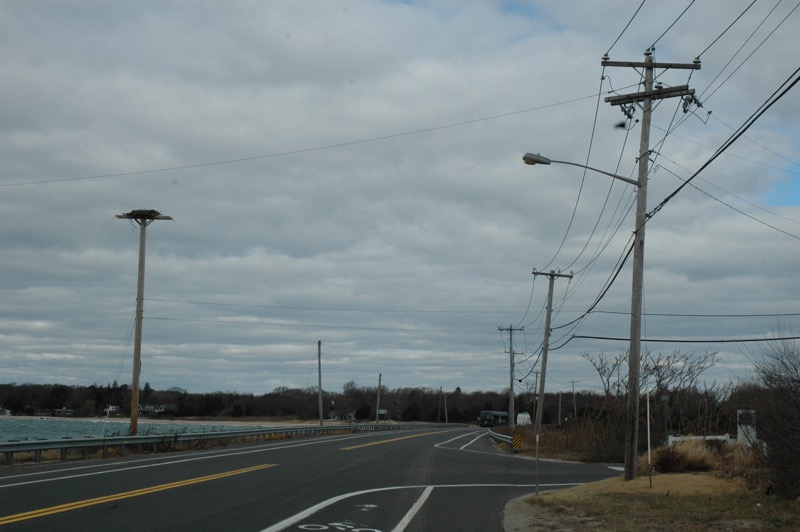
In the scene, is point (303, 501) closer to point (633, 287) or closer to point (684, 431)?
point (633, 287)

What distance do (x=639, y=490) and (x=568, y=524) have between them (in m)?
4.92

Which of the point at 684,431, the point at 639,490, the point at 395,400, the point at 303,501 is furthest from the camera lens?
the point at 395,400

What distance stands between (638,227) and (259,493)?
11447 mm

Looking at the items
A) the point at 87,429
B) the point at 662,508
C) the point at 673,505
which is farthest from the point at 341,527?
the point at 87,429

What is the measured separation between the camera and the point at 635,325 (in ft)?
67.7

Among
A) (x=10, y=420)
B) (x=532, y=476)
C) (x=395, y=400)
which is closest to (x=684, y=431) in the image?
(x=532, y=476)

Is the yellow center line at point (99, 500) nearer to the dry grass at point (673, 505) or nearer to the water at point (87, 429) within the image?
the dry grass at point (673, 505)

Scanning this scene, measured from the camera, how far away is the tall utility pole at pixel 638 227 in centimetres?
2039

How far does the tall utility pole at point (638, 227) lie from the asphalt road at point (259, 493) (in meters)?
3.17

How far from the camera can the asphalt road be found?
42.6ft

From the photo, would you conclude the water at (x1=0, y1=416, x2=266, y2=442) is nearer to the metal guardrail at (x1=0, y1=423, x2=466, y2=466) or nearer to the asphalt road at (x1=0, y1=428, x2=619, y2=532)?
the metal guardrail at (x1=0, y1=423, x2=466, y2=466)

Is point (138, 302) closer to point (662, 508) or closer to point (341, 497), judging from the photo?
point (341, 497)

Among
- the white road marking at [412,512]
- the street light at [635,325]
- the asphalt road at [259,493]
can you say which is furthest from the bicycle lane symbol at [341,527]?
the street light at [635,325]

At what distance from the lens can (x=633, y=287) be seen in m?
20.7
